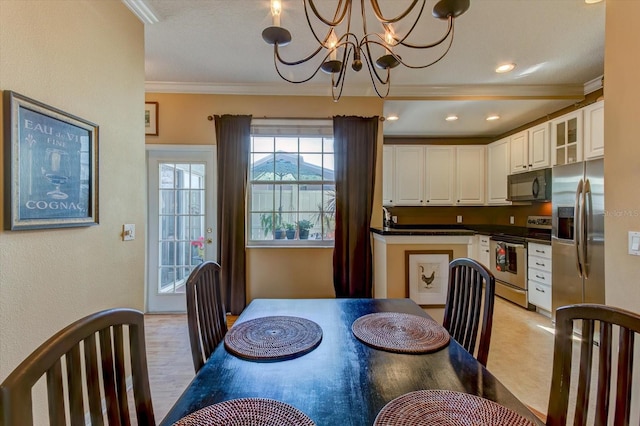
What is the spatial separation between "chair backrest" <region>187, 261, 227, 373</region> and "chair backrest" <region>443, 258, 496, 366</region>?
116 cm

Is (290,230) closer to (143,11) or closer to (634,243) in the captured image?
(143,11)

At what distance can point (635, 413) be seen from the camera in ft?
4.70

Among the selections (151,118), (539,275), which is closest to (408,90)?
(539,275)

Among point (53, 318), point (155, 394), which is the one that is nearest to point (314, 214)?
point (155, 394)

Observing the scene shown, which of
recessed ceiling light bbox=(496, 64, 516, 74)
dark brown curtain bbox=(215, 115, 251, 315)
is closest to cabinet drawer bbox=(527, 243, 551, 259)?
recessed ceiling light bbox=(496, 64, 516, 74)

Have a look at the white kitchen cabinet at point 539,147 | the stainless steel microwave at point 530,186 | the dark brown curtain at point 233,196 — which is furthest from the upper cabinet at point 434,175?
the dark brown curtain at point 233,196

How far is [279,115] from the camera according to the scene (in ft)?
11.4

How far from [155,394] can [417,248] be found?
2.32 meters

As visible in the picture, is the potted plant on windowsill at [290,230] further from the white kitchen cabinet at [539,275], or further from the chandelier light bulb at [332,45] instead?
the white kitchen cabinet at [539,275]

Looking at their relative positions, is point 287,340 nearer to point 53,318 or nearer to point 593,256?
point 53,318

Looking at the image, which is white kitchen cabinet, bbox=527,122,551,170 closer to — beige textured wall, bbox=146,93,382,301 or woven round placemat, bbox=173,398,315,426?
beige textured wall, bbox=146,93,382,301

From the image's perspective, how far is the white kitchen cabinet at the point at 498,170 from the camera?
4.46 m

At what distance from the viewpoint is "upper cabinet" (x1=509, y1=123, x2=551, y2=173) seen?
369 cm

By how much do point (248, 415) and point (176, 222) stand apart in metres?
3.09
